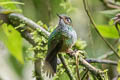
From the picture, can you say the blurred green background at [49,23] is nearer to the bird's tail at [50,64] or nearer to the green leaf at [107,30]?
the green leaf at [107,30]

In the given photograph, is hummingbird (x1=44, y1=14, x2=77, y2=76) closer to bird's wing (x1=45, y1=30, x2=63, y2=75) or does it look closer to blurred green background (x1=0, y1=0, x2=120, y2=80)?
bird's wing (x1=45, y1=30, x2=63, y2=75)

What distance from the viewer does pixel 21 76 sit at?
243cm

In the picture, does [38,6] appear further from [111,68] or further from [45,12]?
[111,68]

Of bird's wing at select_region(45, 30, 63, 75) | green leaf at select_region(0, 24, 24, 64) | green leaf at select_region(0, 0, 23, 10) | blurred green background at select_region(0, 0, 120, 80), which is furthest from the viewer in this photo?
blurred green background at select_region(0, 0, 120, 80)

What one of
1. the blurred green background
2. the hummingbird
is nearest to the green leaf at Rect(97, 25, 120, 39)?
the blurred green background

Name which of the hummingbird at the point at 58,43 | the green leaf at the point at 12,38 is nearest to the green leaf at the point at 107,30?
the green leaf at the point at 12,38

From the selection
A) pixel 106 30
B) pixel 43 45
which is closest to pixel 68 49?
pixel 43 45

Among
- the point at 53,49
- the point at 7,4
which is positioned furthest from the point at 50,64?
the point at 7,4

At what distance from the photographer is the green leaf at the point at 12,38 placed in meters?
1.82

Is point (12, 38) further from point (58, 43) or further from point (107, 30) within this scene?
point (58, 43)

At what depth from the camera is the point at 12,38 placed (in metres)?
1.87

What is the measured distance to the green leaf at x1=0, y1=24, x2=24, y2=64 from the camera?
1.82 m

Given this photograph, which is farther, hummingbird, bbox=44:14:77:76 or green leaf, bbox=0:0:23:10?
green leaf, bbox=0:0:23:10

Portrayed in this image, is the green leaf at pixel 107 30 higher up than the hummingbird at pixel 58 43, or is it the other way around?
the hummingbird at pixel 58 43
